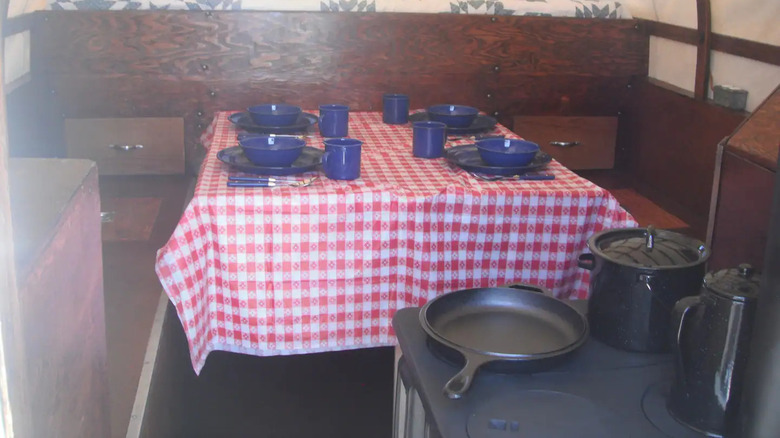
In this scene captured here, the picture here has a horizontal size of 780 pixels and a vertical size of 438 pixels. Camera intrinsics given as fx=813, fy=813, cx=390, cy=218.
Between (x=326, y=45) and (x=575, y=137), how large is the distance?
128 centimetres

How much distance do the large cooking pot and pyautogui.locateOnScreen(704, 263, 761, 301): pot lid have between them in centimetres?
16

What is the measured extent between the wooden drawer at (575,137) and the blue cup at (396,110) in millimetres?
950

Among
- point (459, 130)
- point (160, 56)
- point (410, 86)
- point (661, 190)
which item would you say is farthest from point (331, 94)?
point (661, 190)

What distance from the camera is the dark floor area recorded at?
2514 mm

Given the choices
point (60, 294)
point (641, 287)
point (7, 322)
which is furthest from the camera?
point (641, 287)

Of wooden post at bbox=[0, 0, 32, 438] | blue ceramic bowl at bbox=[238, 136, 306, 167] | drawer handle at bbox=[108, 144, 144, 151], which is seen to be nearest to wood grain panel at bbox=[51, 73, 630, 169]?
drawer handle at bbox=[108, 144, 144, 151]

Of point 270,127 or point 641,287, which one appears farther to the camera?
point 270,127

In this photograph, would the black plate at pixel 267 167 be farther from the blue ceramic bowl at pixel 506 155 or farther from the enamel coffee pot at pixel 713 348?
the enamel coffee pot at pixel 713 348

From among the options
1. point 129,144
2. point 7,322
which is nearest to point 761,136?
point 7,322

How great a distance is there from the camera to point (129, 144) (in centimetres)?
368

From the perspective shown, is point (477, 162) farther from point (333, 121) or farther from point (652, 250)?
point (652, 250)

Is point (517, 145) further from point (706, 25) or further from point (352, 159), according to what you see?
point (706, 25)

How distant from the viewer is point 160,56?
11.8 ft

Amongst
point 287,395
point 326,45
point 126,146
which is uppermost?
point 326,45
